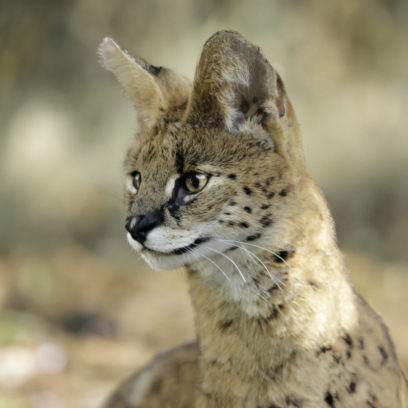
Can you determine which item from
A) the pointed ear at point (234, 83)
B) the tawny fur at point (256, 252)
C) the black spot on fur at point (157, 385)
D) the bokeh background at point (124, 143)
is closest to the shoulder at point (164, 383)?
the black spot on fur at point (157, 385)

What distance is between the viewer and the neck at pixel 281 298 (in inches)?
74.6

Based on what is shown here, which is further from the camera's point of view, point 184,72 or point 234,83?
point 184,72

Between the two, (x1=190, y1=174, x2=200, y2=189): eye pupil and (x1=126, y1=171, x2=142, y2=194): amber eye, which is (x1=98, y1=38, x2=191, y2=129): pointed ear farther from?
(x1=190, y1=174, x2=200, y2=189): eye pupil

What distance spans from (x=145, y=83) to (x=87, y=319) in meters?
3.95

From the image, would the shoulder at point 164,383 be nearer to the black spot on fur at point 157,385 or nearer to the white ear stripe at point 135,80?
the black spot on fur at point 157,385

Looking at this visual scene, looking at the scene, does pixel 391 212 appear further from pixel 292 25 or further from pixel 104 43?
pixel 104 43

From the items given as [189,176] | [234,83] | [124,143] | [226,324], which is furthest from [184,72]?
[226,324]

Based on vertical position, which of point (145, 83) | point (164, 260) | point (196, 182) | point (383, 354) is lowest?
point (383, 354)

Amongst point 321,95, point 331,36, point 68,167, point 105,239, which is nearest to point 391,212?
point 321,95

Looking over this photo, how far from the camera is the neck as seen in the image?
189 cm

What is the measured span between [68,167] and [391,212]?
14.7ft

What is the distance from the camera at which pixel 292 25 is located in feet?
19.0

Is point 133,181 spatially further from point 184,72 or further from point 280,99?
point 184,72

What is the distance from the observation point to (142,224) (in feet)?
6.01
